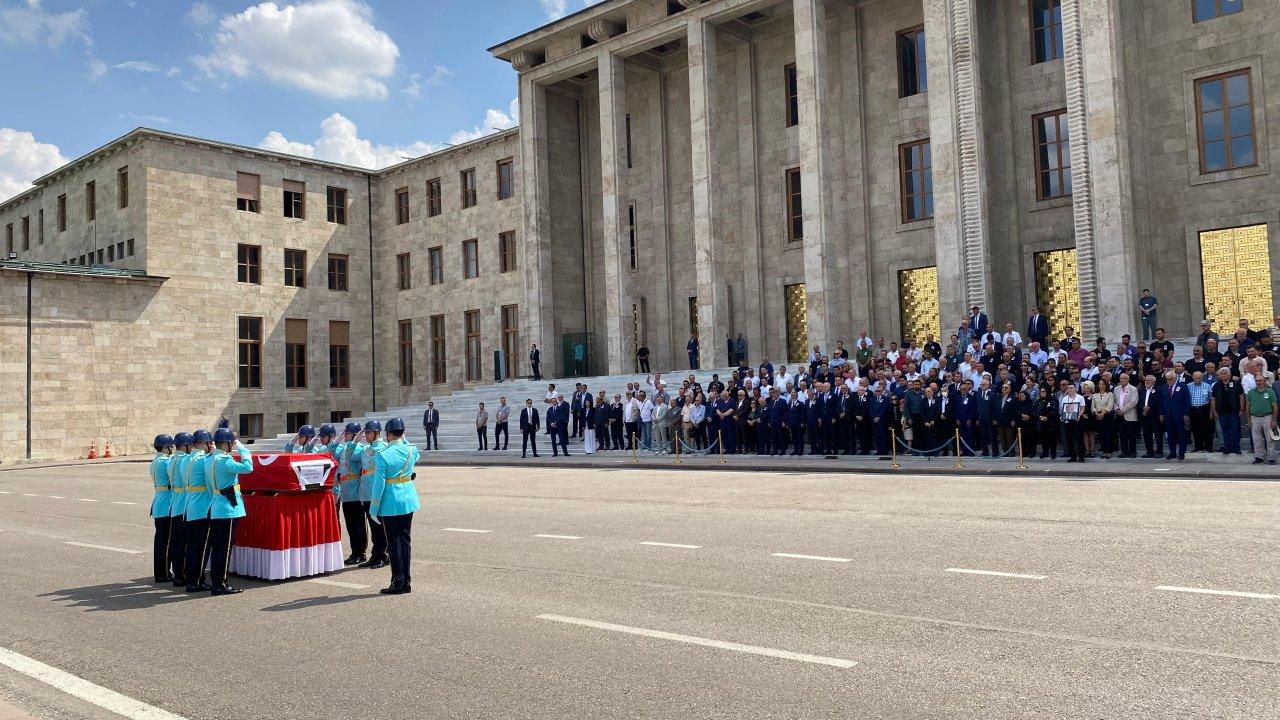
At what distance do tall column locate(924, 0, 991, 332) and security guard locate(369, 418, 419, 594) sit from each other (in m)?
22.2

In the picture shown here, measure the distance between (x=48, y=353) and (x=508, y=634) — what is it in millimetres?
36745

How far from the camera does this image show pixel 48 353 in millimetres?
36594

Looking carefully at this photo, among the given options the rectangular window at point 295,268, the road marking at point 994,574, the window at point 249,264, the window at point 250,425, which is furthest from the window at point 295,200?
the road marking at point 994,574

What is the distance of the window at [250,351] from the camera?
4300 cm

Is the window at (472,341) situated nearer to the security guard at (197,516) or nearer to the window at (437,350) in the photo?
the window at (437,350)

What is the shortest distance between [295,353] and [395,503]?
127 ft

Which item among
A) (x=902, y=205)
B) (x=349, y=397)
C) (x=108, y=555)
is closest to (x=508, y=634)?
Answer: (x=108, y=555)

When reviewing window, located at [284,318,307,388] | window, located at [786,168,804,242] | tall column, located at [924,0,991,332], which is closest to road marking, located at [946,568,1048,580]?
tall column, located at [924,0,991,332]

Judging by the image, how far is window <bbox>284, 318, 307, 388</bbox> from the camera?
44.7 meters

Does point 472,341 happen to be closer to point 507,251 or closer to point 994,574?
point 507,251

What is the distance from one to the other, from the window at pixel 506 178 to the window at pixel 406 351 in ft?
28.3

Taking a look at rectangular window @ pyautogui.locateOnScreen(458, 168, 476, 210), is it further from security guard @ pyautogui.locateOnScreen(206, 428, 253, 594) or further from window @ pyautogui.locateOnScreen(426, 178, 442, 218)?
security guard @ pyautogui.locateOnScreen(206, 428, 253, 594)

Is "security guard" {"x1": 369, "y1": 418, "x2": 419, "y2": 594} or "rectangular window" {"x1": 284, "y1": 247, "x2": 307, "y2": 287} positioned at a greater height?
"rectangular window" {"x1": 284, "y1": 247, "x2": 307, "y2": 287}

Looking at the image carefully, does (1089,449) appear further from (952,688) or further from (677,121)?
(677,121)
